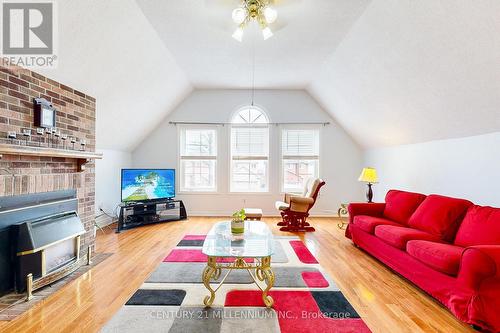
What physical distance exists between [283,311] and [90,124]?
3319mm

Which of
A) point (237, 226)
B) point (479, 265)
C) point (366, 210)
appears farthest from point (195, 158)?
point (479, 265)

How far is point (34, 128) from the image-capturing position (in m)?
2.71

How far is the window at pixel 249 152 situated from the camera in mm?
6305

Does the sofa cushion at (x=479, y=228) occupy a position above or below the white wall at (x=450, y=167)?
below

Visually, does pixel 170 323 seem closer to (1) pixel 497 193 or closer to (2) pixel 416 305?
(2) pixel 416 305

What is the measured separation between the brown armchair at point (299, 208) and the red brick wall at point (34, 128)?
316cm

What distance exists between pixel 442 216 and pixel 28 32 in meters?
4.54

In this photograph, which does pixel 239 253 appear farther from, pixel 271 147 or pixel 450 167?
pixel 271 147

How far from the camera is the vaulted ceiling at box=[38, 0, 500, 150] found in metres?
2.56

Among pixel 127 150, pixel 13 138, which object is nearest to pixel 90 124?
pixel 13 138

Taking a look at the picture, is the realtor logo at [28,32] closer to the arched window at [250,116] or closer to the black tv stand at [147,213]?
the black tv stand at [147,213]

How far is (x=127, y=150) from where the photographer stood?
604 cm

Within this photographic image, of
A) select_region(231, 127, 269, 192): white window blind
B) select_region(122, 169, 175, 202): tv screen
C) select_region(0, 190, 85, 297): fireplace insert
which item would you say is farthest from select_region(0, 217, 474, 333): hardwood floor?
select_region(231, 127, 269, 192): white window blind

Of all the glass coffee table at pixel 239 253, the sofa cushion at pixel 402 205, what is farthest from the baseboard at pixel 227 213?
the glass coffee table at pixel 239 253
